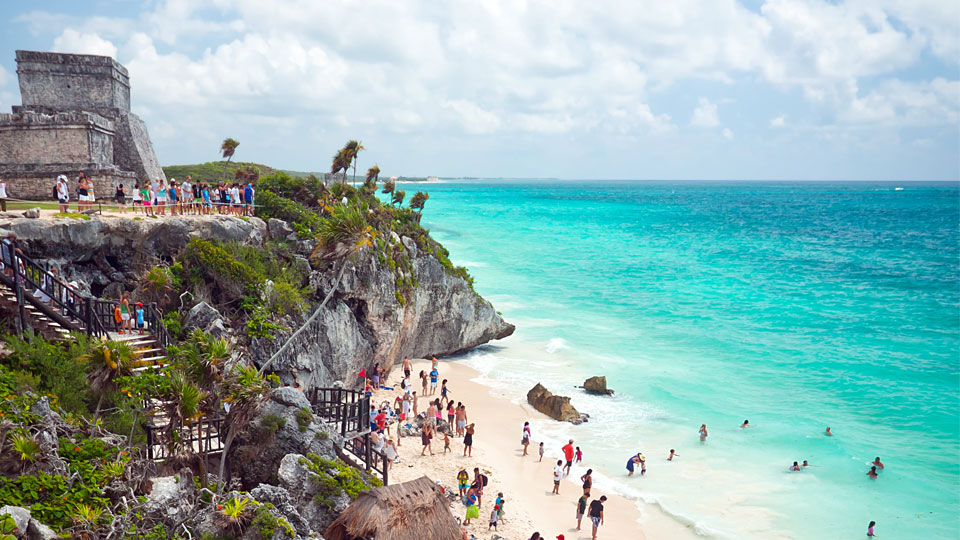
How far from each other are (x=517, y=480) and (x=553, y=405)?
225 inches

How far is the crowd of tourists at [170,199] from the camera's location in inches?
802

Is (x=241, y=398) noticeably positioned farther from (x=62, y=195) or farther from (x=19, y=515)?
(x=62, y=195)

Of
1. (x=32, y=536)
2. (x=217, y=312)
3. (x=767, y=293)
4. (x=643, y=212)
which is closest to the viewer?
(x=32, y=536)

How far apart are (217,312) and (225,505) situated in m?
8.99

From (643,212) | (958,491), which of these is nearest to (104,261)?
(958,491)

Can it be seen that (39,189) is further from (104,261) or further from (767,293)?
(767,293)

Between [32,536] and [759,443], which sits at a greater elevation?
[32,536]

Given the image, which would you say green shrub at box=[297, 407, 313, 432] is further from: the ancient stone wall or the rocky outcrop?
the ancient stone wall

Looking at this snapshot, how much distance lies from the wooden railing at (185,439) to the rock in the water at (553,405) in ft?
47.8

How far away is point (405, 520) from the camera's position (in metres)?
12.1

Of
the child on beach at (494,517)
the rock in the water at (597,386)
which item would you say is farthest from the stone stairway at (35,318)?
the rock in the water at (597,386)

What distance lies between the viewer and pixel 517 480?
787 inches

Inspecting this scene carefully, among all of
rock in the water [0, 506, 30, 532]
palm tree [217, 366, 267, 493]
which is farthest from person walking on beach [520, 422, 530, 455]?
rock in the water [0, 506, 30, 532]

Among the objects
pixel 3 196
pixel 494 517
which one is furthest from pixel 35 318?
pixel 494 517
